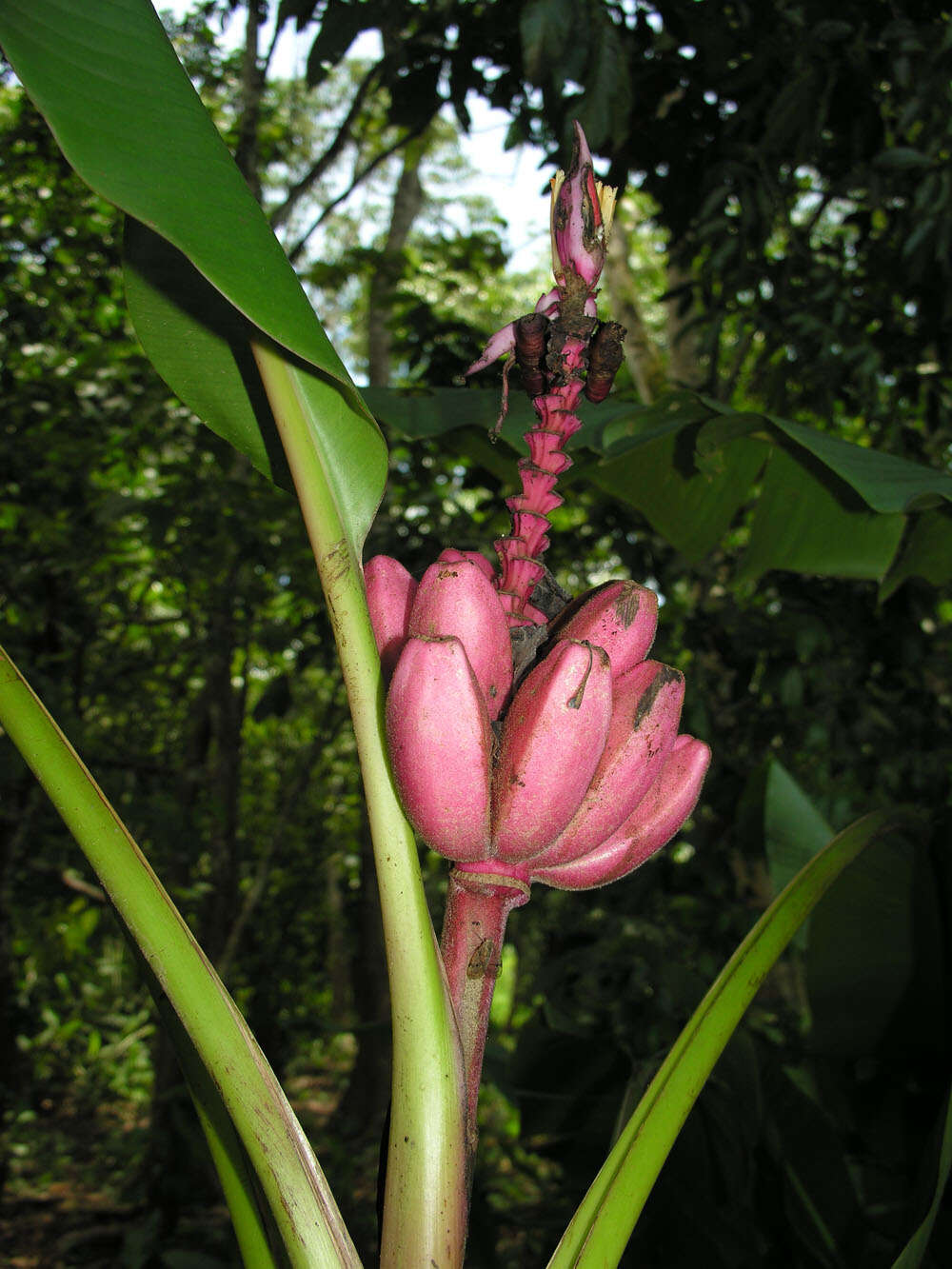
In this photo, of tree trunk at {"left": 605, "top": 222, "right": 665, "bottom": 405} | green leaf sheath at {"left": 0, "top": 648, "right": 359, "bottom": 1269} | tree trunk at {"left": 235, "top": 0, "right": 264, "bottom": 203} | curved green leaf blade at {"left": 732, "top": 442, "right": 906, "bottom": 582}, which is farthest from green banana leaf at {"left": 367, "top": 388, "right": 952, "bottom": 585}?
tree trunk at {"left": 605, "top": 222, "right": 665, "bottom": 405}

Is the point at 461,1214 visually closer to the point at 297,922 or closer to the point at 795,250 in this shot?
the point at 795,250

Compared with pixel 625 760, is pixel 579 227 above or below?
above

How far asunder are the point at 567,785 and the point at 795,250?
2.29 m

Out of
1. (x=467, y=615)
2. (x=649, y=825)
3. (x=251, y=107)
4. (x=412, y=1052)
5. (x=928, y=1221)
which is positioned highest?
(x=251, y=107)

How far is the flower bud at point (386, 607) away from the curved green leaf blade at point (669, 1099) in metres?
0.27

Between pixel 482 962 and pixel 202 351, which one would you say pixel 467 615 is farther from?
pixel 202 351

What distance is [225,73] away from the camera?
3.06 m

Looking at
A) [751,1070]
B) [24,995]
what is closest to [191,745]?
[24,995]

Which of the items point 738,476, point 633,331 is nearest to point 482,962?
point 738,476

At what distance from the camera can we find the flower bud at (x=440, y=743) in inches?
17.3

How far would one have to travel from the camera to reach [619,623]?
51cm

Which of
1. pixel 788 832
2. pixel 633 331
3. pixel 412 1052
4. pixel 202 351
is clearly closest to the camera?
pixel 412 1052

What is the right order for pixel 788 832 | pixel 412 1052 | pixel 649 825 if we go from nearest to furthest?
pixel 412 1052 < pixel 649 825 < pixel 788 832

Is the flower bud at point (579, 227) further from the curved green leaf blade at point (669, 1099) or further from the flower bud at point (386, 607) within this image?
the curved green leaf blade at point (669, 1099)
